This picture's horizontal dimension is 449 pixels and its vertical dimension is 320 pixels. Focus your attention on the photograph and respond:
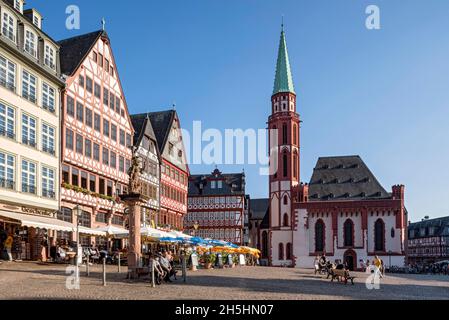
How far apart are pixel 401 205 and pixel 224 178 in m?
29.2

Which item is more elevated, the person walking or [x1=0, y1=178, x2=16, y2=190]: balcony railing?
[x1=0, y1=178, x2=16, y2=190]: balcony railing

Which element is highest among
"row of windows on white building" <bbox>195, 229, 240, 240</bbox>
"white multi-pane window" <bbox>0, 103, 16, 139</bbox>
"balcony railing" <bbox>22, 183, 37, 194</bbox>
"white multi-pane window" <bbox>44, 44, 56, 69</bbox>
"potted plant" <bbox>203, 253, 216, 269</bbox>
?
"white multi-pane window" <bbox>44, 44, 56, 69</bbox>

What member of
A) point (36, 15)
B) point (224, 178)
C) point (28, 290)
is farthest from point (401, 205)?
point (28, 290)

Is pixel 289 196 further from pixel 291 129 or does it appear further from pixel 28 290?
pixel 28 290

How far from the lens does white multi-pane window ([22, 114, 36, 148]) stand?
1368 inches

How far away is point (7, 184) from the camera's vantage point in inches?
1286

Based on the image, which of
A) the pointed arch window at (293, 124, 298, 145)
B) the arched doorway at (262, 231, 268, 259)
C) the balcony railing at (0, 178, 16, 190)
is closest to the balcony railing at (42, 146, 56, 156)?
the balcony railing at (0, 178, 16, 190)

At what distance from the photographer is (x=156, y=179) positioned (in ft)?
188

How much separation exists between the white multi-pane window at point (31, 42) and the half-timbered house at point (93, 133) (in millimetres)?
4085

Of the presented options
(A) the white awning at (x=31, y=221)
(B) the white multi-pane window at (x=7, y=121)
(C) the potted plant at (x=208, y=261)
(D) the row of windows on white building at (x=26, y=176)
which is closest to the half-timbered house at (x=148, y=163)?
(C) the potted plant at (x=208, y=261)

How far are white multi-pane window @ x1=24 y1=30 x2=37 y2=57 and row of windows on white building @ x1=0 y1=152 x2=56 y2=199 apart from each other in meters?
6.68

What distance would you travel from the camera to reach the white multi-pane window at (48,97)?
122 ft

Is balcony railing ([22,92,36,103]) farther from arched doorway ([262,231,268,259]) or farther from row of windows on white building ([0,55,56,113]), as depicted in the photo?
arched doorway ([262,231,268,259])

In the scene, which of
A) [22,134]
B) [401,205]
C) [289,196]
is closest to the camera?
[22,134]
